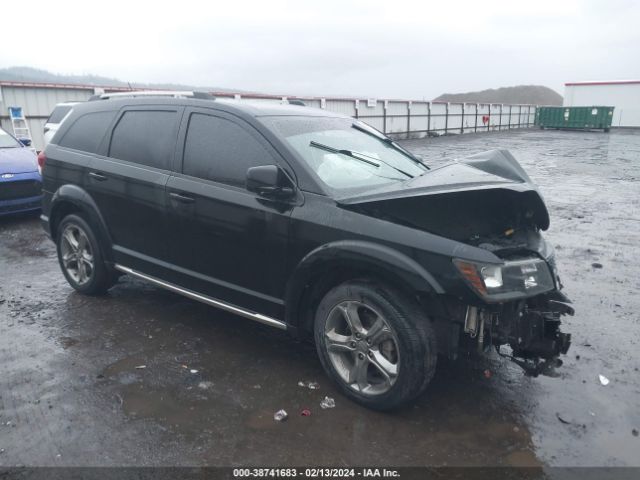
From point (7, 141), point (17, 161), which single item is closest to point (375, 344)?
point (17, 161)

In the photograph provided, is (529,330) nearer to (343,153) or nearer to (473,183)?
(473,183)

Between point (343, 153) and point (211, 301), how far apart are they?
1.49 meters

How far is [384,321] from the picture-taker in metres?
3.11

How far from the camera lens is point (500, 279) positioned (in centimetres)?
287

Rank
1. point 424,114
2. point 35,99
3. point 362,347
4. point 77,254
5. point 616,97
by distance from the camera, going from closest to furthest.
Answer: point 362,347, point 77,254, point 35,99, point 424,114, point 616,97

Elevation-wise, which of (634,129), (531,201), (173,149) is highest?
Result: (173,149)

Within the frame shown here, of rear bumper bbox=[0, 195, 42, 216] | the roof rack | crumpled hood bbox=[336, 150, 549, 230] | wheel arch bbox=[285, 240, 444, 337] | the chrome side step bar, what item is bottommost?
rear bumper bbox=[0, 195, 42, 216]

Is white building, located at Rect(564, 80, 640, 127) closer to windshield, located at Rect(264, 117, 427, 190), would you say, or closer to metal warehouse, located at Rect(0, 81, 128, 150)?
metal warehouse, located at Rect(0, 81, 128, 150)

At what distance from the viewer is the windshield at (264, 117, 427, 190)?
3639 millimetres

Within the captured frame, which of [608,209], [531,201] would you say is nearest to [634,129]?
[608,209]

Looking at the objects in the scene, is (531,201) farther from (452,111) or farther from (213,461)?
(452,111)

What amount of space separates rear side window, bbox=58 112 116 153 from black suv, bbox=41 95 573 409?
61 millimetres

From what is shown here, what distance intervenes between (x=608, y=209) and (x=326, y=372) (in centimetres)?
818

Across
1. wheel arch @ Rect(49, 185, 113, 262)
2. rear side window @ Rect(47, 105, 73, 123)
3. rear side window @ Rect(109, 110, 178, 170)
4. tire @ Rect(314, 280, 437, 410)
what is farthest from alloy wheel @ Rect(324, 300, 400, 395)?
rear side window @ Rect(47, 105, 73, 123)
